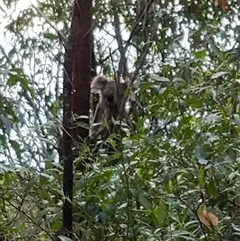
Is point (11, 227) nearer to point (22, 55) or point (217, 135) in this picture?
point (217, 135)

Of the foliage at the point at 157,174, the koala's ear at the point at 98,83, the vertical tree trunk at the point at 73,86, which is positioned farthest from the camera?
the koala's ear at the point at 98,83

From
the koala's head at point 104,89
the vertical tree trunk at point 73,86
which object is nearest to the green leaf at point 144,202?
the vertical tree trunk at point 73,86

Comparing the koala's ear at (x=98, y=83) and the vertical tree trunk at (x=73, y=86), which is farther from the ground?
the koala's ear at (x=98, y=83)

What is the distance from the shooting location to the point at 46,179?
5.68ft

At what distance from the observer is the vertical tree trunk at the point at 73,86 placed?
1795mm

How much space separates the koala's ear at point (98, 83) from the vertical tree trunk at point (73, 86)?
75 cm

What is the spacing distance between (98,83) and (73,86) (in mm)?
1278

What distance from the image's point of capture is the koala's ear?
3.82m

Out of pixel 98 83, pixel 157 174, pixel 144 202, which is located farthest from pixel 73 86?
pixel 98 83

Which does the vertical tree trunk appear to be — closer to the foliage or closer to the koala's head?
the foliage

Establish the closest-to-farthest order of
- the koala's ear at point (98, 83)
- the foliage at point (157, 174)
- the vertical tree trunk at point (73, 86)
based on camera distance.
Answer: the foliage at point (157, 174)
the vertical tree trunk at point (73, 86)
the koala's ear at point (98, 83)

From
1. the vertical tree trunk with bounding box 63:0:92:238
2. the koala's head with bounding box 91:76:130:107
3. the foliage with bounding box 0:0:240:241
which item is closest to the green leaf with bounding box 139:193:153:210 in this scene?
the foliage with bounding box 0:0:240:241

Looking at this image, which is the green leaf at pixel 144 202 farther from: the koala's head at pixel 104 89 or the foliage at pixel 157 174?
the koala's head at pixel 104 89

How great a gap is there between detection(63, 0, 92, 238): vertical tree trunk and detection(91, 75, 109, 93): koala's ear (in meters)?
0.75
